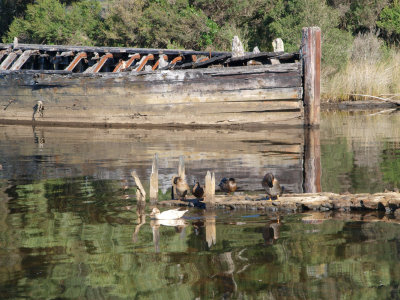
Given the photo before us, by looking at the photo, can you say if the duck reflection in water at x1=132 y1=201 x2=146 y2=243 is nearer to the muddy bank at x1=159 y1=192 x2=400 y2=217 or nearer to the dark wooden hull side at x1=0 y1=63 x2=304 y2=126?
the muddy bank at x1=159 y1=192 x2=400 y2=217

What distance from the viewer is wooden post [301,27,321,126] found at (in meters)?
17.0

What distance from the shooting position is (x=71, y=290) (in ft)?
18.5

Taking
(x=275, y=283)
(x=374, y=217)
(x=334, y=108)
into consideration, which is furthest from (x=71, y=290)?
(x=334, y=108)

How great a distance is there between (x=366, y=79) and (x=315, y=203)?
1536 centimetres

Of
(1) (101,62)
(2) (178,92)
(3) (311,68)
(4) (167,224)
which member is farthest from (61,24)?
(4) (167,224)

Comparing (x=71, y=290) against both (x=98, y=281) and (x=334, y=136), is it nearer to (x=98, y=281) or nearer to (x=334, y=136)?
(x=98, y=281)

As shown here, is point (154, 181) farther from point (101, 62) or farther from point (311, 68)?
point (101, 62)

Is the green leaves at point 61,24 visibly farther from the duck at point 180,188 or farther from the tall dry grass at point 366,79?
the duck at point 180,188

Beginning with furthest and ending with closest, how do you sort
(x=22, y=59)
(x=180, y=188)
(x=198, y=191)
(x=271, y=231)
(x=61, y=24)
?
1. (x=61, y=24)
2. (x=22, y=59)
3. (x=180, y=188)
4. (x=198, y=191)
5. (x=271, y=231)

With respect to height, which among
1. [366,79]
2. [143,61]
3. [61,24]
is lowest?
[366,79]

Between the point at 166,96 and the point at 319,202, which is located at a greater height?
the point at 166,96

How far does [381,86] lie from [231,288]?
18.3m

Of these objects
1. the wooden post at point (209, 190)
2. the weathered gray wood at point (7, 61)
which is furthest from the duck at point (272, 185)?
the weathered gray wood at point (7, 61)

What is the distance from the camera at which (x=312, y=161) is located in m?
12.1
